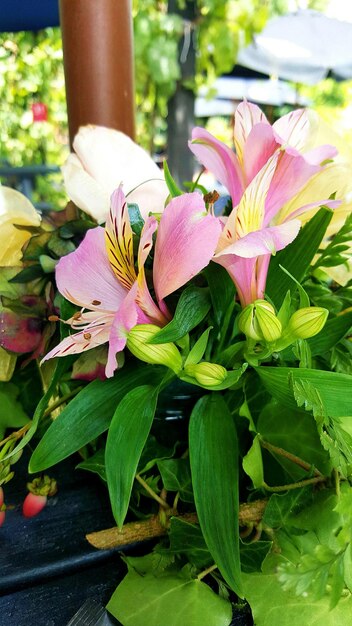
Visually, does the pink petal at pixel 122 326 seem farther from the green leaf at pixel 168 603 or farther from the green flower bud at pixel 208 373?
the green leaf at pixel 168 603

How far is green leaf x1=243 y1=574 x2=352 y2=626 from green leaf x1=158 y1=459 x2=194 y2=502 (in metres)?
0.07

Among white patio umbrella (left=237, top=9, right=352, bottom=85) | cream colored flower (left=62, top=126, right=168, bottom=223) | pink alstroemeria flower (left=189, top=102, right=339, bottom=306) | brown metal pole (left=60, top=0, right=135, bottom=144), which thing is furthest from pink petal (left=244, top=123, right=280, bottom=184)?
white patio umbrella (left=237, top=9, right=352, bottom=85)

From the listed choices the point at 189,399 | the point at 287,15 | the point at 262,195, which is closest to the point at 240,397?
the point at 189,399

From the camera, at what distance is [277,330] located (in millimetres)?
316

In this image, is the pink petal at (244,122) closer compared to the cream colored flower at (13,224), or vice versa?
the pink petal at (244,122)

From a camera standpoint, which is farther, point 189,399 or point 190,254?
point 189,399

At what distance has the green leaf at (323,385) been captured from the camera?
0.32m

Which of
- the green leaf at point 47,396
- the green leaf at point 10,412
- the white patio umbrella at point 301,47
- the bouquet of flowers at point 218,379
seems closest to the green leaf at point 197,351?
the bouquet of flowers at point 218,379

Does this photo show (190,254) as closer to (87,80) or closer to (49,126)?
(87,80)

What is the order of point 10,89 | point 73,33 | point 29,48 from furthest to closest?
1. point 10,89
2. point 29,48
3. point 73,33

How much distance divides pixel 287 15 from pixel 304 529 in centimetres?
350

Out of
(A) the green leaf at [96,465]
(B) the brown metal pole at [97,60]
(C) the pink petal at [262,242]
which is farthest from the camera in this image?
(B) the brown metal pole at [97,60]

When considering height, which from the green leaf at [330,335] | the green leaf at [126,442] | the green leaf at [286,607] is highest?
the green leaf at [330,335]

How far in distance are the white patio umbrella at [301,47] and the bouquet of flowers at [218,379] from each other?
120 inches
